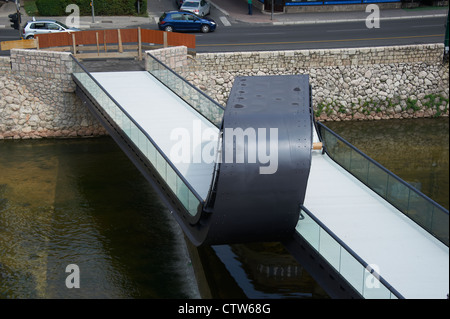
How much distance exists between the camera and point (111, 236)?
18.5 metres

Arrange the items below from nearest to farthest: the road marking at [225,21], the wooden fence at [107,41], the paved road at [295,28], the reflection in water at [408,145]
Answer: the reflection in water at [408,145], the wooden fence at [107,41], the paved road at [295,28], the road marking at [225,21]

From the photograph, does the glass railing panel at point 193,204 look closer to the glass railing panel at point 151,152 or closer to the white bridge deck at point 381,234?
the glass railing panel at point 151,152

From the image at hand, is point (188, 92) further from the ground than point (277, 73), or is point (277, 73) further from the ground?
point (188, 92)

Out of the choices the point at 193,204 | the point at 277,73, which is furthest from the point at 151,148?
the point at 277,73

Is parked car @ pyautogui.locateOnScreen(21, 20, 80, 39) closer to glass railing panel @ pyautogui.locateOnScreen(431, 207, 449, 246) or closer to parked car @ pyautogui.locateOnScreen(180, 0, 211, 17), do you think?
parked car @ pyautogui.locateOnScreen(180, 0, 211, 17)

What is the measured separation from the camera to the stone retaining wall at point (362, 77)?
2761cm

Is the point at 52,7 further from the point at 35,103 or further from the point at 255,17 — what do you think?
the point at 35,103

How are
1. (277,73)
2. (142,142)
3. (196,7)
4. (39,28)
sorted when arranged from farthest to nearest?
(196,7) < (39,28) < (277,73) < (142,142)

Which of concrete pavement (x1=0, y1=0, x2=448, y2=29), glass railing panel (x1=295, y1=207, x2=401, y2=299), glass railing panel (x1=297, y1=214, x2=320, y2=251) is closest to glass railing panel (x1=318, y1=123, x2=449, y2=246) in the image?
glass railing panel (x1=295, y1=207, x2=401, y2=299)

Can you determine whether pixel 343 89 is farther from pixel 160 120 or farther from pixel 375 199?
pixel 375 199

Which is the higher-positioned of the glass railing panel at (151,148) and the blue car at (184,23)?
the blue car at (184,23)

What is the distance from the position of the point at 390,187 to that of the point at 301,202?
8.67 feet

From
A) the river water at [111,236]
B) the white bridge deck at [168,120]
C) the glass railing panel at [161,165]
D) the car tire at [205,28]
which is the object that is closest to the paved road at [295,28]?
the car tire at [205,28]

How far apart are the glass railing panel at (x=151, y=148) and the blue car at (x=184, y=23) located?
40.0 ft
